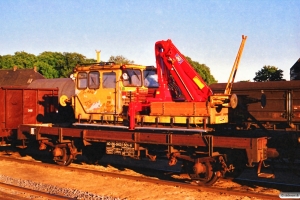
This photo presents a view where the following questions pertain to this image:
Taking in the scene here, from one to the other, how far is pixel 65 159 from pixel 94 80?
3.22 metres

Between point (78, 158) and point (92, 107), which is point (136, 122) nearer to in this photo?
point (92, 107)

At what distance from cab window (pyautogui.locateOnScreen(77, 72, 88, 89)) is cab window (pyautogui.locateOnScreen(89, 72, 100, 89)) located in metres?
0.25

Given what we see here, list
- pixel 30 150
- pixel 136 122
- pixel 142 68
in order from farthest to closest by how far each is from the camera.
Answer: pixel 30 150 < pixel 142 68 < pixel 136 122

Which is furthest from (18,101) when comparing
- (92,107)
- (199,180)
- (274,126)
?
(274,126)

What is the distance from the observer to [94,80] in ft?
40.3

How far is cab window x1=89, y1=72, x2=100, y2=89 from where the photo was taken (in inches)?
479

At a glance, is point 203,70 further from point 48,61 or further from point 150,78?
point 150,78

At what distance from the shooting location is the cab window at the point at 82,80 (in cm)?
1257

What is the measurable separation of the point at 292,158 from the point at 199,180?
2.57m

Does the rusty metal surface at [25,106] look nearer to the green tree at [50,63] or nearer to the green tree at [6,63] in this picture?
the green tree at [50,63]

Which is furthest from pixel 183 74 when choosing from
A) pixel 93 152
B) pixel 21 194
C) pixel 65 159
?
pixel 65 159

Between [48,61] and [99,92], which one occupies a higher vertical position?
[48,61]

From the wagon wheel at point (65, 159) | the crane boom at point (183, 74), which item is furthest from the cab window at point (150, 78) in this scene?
the wagon wheel at point (65, 159)

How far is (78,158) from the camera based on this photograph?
15.6 meters
